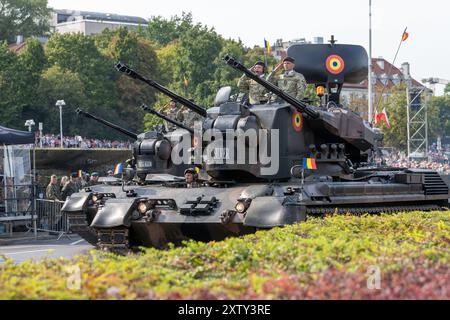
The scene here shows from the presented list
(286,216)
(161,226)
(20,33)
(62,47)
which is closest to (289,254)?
(286,216)

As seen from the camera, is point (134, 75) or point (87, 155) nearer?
point (134, 75)

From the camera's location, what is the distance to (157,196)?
16.7 metres

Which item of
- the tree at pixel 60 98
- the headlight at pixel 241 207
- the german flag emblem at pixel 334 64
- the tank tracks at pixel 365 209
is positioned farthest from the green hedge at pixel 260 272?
the tree at pixel 60 98

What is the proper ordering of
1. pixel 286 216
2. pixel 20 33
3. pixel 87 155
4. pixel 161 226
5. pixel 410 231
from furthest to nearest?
pixel 20 33 < pixel 87 155 < pixel 161 226 < pixel 286 216 < pixel 410 231

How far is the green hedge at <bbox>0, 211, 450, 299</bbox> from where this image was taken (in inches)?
269

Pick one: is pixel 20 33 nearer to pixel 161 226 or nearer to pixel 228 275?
pixel 161 226

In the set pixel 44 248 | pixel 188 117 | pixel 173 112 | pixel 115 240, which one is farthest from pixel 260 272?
pixel 173 112

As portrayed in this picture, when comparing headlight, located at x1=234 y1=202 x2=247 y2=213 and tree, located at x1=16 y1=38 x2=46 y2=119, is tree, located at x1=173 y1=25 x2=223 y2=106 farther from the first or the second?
headlight, located at x1=234 y1=202 x2=247 y2=213

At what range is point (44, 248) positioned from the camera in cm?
2230

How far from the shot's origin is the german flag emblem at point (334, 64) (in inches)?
789

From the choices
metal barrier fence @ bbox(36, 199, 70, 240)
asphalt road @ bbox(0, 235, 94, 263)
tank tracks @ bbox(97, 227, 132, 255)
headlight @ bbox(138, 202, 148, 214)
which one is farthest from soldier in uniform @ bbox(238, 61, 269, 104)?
metal barrier fence @ bbox(36, 199, 70, 240)

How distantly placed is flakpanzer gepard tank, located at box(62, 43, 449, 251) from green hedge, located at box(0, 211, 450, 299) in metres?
4.79

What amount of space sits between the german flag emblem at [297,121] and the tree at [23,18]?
81.8 metres
